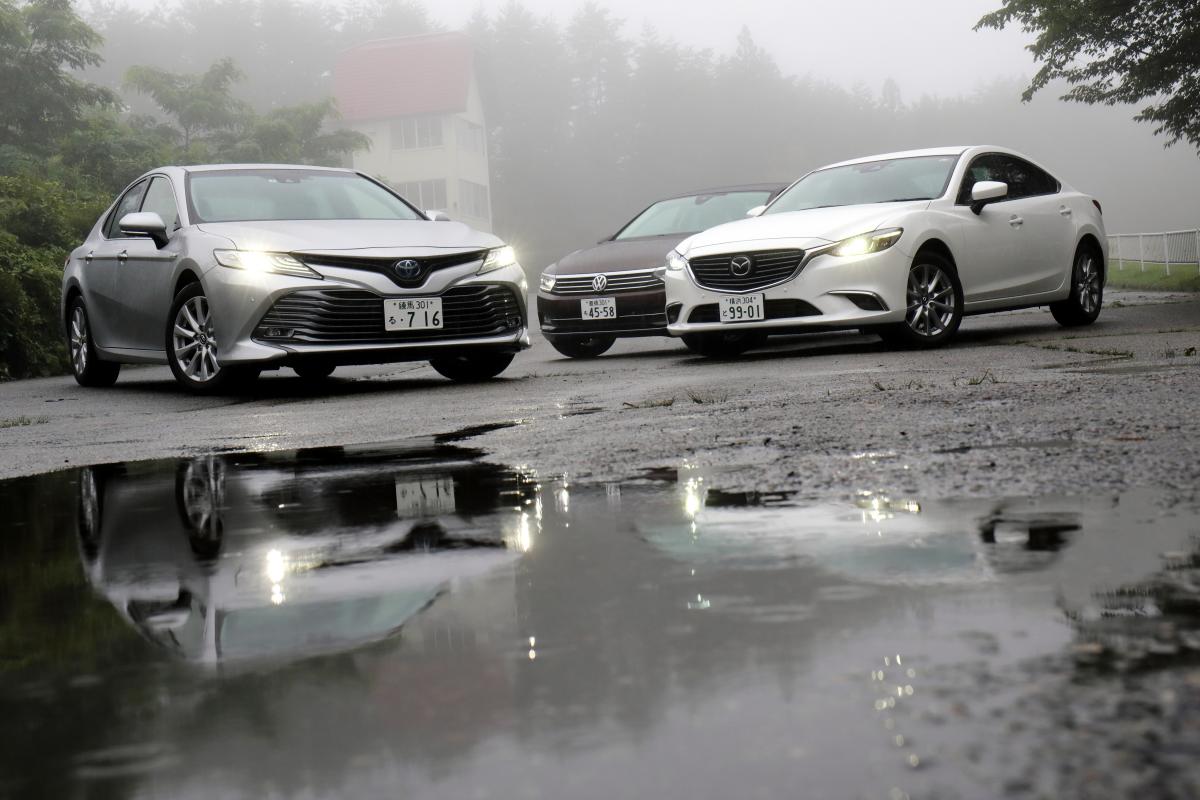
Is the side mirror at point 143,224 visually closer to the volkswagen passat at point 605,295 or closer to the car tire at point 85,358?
the car tire at point 85,358

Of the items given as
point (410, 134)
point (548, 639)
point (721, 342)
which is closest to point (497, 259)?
point (721, 342)

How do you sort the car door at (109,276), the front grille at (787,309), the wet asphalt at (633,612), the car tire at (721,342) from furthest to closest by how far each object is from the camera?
the car tire at (721,342) < the car door at (109,276) < the front grille at (787,309) < the wet asphalt at (633,612)

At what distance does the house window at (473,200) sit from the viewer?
71.5 m

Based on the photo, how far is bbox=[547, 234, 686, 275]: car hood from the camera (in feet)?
42.5

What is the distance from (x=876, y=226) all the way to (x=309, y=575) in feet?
26.7

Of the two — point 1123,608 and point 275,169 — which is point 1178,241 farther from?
point 1123,608

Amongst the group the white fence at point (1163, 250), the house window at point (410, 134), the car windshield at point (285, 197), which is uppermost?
the house window at point (410, 134)

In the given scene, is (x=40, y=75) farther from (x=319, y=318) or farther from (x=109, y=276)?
(x=319, y=318)

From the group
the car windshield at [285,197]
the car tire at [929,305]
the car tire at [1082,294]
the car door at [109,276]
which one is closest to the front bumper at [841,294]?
the car tire at [929,305]

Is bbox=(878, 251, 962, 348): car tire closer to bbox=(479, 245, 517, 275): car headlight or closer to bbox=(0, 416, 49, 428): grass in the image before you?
bbox=(479, 245, 517, 275): car headlight

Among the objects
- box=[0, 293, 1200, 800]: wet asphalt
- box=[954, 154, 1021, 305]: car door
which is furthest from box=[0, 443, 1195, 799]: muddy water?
box=[954, 154, 1021, 305]: car door

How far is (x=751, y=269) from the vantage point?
11.2m

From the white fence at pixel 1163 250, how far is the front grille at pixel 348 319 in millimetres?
18108

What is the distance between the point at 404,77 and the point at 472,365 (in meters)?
64.3
